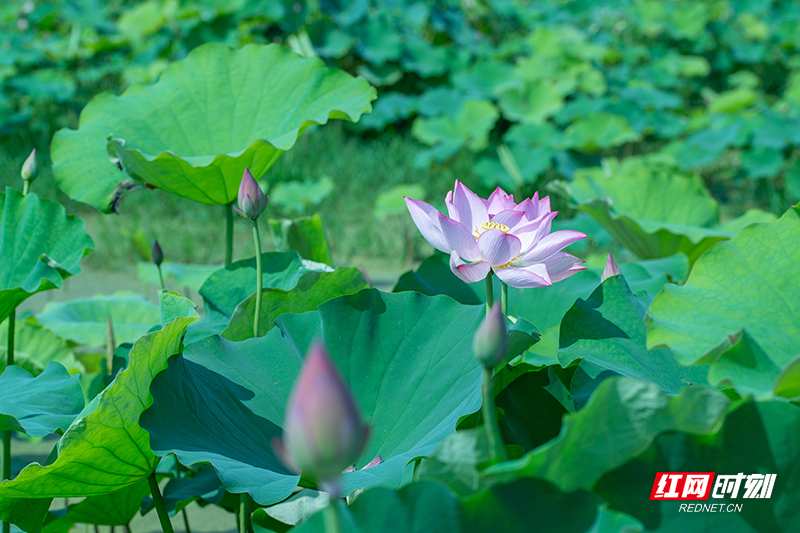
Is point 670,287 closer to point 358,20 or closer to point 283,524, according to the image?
point 283,524

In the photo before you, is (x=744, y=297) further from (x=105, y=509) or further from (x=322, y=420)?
(x=105, y=509)

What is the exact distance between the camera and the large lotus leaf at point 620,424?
1.37 feet

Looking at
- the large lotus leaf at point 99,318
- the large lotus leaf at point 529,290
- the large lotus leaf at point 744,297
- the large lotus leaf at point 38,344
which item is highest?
the large lotus leaf at point 744,297

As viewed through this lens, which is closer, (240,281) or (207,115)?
(240,281)

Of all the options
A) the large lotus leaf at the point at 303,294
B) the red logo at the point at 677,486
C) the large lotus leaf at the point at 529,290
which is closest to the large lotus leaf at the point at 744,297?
the red logo at the point at 677,486

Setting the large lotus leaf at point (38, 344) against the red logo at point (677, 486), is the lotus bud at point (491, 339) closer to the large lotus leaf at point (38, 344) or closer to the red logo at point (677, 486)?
the red logo at point (677, 486)

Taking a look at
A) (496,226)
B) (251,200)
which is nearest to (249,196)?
(251,200)

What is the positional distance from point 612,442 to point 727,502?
0.09m

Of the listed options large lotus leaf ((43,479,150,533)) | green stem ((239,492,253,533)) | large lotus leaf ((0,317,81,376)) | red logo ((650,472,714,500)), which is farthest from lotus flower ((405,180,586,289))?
large lotus leaf ((0,317,81,376))

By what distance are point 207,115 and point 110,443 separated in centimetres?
68

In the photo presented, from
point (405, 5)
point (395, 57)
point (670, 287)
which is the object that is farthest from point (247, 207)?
point (405, 5)

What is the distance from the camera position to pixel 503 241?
603mm

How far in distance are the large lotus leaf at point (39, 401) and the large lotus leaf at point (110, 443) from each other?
0.05 m

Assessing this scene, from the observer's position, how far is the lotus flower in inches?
23.8
